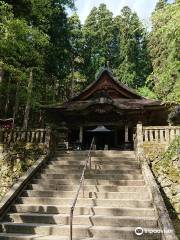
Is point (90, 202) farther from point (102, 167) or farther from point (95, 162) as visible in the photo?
point (95, 162)

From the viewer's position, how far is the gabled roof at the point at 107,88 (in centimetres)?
2219

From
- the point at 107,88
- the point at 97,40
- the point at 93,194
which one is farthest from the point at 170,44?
the point at 97,40

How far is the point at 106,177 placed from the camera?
11.2 metres

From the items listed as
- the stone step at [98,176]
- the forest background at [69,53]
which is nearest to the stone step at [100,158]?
the stone step at [98,176]

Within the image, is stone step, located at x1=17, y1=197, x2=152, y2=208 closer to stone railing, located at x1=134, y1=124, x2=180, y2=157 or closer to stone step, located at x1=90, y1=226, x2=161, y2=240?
stone step, located at x1=90, y1=226, x2=161, y2=240

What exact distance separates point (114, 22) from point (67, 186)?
36083 millimetres

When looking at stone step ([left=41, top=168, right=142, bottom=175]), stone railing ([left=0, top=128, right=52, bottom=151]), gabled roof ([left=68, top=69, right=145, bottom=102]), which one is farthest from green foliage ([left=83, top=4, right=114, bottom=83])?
stone step ([left=41, top=168, right=142, bottom=175])

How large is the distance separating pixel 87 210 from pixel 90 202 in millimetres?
603

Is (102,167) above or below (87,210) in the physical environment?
above

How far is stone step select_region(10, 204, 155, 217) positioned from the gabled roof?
1348cm

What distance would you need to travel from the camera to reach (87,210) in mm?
8797

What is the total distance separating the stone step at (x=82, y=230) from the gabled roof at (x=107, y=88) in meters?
14.6

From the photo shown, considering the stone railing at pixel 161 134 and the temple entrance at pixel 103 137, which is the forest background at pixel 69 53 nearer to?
the stone railing at pixel 161 134

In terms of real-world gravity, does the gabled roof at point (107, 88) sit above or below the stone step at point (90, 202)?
above
